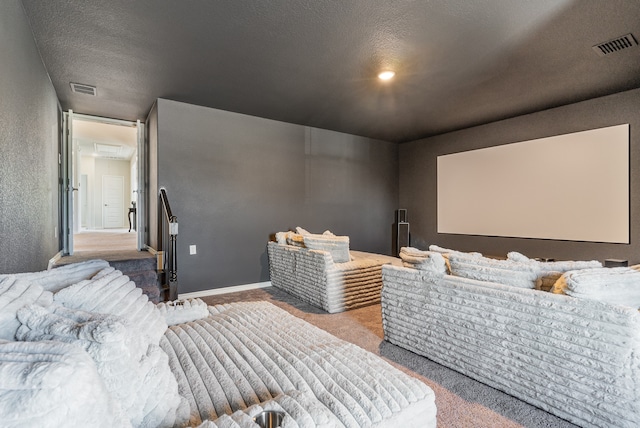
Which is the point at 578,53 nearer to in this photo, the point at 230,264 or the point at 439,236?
the point at 439,236

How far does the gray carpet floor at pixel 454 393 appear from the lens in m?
1.47

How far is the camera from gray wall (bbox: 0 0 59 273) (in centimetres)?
176

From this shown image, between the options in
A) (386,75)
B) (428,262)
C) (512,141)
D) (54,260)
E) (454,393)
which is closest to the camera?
(454,393)

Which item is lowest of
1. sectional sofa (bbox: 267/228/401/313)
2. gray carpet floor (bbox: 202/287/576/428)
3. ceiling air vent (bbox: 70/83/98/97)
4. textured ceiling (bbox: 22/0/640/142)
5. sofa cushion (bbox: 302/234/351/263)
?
gray carpet floor (bbox: 202/287/576/428)

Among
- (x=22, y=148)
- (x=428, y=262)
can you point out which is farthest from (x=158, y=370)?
(x=22, y=148)

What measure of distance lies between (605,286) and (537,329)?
0.36m

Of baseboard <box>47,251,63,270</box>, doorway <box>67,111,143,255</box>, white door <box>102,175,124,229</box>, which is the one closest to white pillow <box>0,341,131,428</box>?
baseboard <box>47,251,63,270</box>

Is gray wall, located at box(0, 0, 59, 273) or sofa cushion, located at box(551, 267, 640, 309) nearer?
sofa cushion, located at box(551, 267, 640, 309)

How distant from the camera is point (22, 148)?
2.12 meters

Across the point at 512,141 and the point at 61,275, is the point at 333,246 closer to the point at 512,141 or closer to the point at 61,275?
the point at 61,275

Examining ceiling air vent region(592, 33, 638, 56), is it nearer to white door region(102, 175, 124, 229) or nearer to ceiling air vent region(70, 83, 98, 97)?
ceiling air vent region(70, 83, 98, 97)

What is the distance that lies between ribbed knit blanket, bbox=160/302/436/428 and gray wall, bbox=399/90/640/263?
3951 millimetres

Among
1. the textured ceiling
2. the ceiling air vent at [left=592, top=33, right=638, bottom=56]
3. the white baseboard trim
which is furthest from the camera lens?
the white baseboard trim

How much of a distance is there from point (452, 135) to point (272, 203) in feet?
10.5
